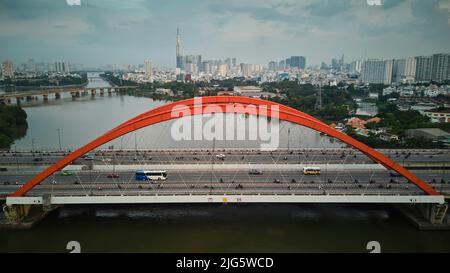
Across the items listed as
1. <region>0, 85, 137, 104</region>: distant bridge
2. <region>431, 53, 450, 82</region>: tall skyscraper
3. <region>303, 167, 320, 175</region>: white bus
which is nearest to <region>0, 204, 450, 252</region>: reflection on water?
<region>303, 167, 320, 175</region>: white bus

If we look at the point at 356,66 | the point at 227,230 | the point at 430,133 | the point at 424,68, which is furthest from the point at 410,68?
the point at 227,230

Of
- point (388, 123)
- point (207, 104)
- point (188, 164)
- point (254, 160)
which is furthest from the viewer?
point (388, 123)

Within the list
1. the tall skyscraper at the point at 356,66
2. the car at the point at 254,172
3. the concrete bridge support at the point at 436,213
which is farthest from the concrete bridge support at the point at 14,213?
the tall skyscraper at the point at 356,66

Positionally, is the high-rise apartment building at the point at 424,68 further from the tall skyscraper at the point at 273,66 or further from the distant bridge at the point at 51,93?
the tall skyscraper at the point at 273,66

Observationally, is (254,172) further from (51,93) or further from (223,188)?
(51,93)

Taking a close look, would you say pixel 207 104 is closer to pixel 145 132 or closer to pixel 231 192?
pixel 231 192

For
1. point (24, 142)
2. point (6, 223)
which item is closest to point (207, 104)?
point (6, 223)
